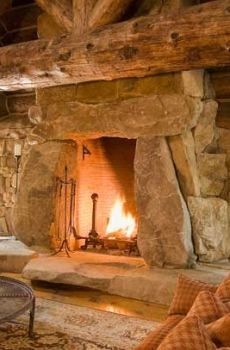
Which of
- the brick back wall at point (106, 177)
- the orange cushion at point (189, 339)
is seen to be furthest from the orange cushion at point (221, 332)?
the brick back wall at point (106, 177)

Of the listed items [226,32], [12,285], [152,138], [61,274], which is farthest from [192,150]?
[12,285]

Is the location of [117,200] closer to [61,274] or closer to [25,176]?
[25,176]

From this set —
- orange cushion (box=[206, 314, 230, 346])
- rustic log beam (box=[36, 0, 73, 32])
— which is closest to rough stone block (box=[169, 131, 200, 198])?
rustic log beam (box=[36, 0, 73, 32])

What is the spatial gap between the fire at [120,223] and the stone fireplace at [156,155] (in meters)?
0.79

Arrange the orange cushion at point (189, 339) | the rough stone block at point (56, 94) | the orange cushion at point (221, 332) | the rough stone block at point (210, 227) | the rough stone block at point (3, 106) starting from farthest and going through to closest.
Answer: the rough stone block at point (3, 106) < the rough stone block at point (56, 94) < the rough stone block at point (210, 227) < the orange cushion at point (221, 332) < the orange cushion at point (189, 339)

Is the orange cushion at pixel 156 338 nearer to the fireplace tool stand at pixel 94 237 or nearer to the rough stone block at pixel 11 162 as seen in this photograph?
the fireplace tool stand at pixel 94 237

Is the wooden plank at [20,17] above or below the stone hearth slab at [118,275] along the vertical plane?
above

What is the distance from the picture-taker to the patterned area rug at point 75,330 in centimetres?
255

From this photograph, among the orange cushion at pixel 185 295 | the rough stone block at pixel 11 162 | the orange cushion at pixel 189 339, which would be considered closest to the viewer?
the orange cushion at pixel 189 339

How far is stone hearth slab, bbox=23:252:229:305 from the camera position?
11.2 feet

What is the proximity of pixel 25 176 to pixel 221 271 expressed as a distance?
231cm

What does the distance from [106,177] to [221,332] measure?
3.74 meters

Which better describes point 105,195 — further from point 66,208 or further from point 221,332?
point 221,332

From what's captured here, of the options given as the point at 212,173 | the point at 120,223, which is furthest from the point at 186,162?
the point at 120,223
